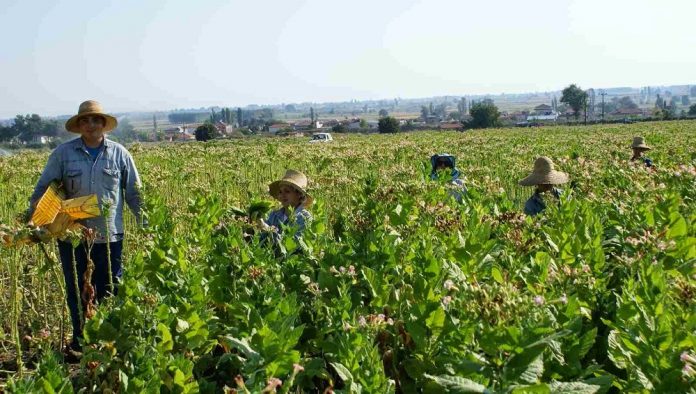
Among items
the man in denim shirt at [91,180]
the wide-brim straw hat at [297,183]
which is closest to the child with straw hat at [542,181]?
the wide-brim straw hat at [297,183]

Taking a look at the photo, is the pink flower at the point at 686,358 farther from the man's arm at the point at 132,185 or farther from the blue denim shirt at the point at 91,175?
the man's arm at the point at 132,185

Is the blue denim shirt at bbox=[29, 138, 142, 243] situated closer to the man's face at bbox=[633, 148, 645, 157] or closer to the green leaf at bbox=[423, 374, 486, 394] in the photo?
the green leaf at bbox=[423, 374, 486, 394]

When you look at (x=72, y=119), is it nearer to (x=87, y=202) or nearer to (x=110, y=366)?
(x=87, y=202)

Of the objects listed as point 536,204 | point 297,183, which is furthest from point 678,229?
point 297,183

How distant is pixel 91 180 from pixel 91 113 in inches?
22.8

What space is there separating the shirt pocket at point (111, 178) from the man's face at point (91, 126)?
32 cm

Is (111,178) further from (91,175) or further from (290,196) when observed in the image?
(290,196)

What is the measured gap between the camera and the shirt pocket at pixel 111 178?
221 inches

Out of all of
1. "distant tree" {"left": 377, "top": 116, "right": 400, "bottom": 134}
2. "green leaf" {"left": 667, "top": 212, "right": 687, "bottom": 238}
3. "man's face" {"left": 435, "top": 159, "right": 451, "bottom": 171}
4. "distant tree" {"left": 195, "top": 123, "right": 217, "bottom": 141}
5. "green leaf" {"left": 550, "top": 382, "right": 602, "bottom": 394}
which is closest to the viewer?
"green leaf" {"left": 550, "top": 382, "right": 602, "bottom": 394}

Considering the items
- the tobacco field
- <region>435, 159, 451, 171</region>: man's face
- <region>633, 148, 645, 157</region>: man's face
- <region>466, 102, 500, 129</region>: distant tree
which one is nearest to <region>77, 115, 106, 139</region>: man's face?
the tobacco field

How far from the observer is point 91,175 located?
554 centimetres

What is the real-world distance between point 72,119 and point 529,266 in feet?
13.4

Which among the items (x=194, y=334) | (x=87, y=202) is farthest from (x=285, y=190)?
(x=194, y=334)

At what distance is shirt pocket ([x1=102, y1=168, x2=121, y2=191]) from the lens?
561 centimetres
